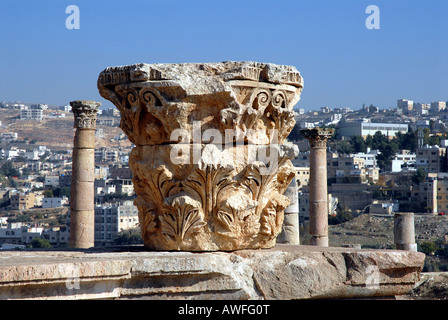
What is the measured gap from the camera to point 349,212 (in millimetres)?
79500

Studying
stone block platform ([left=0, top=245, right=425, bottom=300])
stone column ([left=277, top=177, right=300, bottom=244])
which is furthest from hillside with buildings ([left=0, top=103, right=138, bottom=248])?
stone block platform ([left=0, top=245, right=425, bottom=300])

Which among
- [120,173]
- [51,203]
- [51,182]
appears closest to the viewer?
[51,203]

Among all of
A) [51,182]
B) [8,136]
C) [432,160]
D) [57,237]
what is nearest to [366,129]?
[432,160]

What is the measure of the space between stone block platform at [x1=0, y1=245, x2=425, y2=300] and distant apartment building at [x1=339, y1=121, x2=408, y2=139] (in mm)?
134365

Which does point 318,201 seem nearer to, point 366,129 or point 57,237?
point 57,237

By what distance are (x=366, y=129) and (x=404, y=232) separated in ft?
426

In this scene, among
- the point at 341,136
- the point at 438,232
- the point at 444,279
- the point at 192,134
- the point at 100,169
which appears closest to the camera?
the point at 192,134

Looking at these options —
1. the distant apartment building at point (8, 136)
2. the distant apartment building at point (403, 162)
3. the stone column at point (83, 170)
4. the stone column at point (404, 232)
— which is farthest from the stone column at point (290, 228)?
the distant apartment building at point (8, 136)

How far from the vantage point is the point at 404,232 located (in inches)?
639
